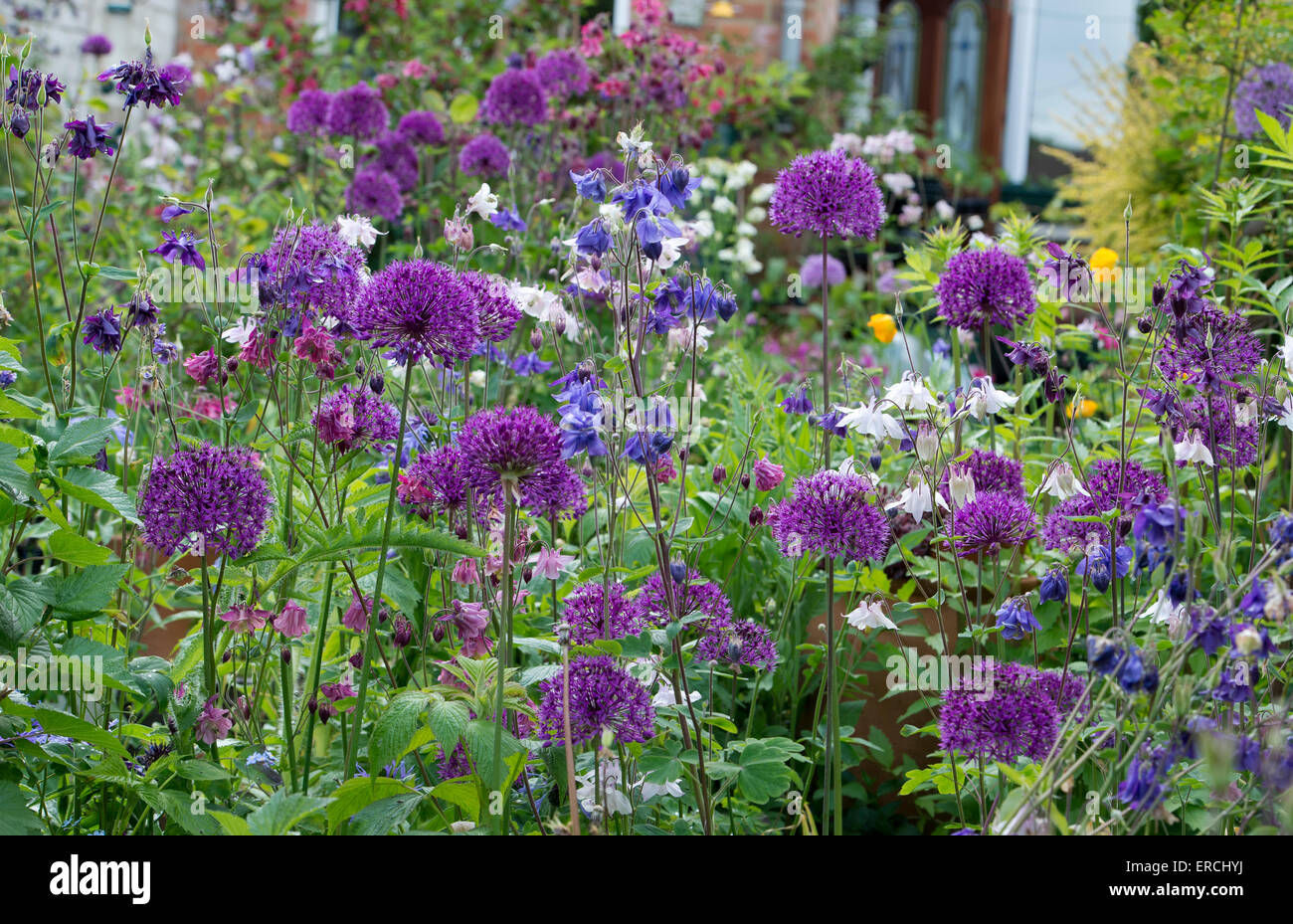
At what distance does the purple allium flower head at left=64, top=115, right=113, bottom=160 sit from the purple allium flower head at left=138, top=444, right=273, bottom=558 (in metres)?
0.63

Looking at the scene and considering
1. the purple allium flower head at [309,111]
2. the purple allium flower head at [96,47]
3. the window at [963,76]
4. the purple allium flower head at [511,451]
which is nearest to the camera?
the purple allium flower head at [511,451]

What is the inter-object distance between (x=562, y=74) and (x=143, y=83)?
2140 millimetres

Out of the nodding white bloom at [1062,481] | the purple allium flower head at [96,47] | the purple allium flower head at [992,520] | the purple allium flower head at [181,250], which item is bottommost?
the purple allium flower head at [992,520]

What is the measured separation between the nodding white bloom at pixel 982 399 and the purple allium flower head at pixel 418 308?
0.67 meters

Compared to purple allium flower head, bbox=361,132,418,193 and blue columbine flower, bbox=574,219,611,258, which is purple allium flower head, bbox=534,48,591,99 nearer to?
Result: purple allium flower head, bbox=361,132,418,193

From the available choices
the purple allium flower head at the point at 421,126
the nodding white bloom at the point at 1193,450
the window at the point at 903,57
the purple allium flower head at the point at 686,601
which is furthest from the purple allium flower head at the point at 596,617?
the window at the point at 903,57

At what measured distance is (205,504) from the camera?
1.36 m

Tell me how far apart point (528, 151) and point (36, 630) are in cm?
275

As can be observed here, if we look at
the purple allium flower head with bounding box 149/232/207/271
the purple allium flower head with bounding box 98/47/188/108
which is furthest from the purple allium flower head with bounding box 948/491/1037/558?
the purple allium flower head with bounding box 98/47/188/108

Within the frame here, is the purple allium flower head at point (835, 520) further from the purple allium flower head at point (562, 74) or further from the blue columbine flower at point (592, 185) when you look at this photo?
the purple allium flower head at point (562, 74)

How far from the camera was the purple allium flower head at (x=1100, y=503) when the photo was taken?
1.56m

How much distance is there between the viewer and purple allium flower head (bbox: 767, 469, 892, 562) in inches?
55.8

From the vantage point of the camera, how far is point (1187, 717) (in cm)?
107
